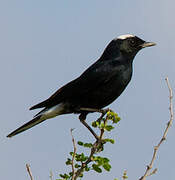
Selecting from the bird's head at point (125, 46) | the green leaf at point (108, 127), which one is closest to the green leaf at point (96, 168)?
the green leaf at point (108, 127)

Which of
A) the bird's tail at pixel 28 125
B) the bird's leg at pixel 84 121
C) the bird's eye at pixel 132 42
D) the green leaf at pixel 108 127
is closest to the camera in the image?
the green leaf at pixel 108 127

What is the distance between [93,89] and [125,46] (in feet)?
3.79

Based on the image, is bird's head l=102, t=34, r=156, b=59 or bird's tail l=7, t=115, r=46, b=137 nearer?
bird's tail l=7, t=115, r=46, b=137

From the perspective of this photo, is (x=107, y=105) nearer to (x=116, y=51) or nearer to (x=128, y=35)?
(x=116, y=51)

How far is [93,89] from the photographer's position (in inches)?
286

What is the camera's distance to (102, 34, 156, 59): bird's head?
777 cm

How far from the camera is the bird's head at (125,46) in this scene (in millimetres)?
7773

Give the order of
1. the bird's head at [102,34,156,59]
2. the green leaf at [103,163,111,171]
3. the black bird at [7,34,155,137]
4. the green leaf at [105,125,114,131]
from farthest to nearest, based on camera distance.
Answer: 1. the bird's head at [102,34,156,59]
2. the black bird at [7,34,155,137]
3. the green leaf at [105,125,114,131]
4. the green leaf at [103,163,111,171]

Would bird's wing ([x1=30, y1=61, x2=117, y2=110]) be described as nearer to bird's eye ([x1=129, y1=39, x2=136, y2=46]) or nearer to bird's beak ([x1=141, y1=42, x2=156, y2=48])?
bird's eye ([x1=129, y1=39, x2=136, y2=46])

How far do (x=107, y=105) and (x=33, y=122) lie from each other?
50.8 inches

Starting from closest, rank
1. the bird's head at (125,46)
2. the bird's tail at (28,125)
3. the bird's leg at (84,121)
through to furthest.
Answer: the bird's leg at (84,121), the bird's tail at (28,125), the bird's head at (125,46)

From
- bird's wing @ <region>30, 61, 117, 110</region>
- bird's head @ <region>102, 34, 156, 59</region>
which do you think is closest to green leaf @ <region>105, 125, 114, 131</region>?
bird's wing @ <region>30, 61, 117, 110</region>

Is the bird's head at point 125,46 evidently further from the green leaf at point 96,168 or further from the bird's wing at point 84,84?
the green leaf at point 96,168

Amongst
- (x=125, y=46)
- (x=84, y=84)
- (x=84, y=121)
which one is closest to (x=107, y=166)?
(x=84, y=84)
